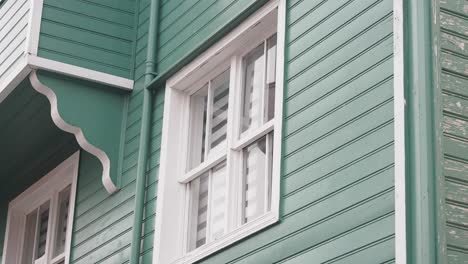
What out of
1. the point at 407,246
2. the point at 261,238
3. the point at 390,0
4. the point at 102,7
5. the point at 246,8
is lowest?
the point at 407,246

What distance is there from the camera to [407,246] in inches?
255

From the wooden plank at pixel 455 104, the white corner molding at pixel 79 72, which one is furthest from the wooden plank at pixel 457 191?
the white corner molding at pixel 79 72

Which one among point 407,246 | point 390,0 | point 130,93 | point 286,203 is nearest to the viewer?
point 407,246

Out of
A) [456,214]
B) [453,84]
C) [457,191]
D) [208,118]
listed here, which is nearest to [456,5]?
[453,84]

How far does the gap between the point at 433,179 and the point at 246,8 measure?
2780 mm


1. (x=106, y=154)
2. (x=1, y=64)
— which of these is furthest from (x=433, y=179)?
(x=1, y=64)

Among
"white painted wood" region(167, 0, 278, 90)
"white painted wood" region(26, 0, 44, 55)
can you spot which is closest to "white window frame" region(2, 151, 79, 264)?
"white painted wood" region(26, 0, 44, 55)

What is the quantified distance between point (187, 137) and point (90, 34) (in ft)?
4.79

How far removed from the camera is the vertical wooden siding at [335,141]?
6.92m

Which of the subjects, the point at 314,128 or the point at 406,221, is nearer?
the point at 406,221

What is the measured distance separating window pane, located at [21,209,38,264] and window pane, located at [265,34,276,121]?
4.78 meters

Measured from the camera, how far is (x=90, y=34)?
10.4m

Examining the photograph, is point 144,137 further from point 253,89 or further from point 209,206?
point 253,89

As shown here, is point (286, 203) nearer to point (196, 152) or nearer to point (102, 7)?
point (196, 152)
